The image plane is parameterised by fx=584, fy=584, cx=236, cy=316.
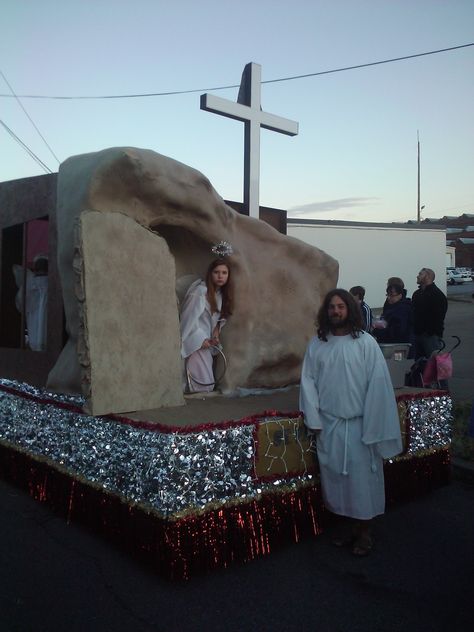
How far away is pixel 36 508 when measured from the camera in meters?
4.16

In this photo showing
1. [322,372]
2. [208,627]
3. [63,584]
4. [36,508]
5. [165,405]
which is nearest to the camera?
[208,627]

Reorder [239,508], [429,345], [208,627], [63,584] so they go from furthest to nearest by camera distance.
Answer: [429,345], [239,508], [63,584], [208,627]

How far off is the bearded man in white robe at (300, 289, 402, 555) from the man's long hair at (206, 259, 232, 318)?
1.25m

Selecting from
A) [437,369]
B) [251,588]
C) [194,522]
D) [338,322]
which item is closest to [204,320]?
[338,322]

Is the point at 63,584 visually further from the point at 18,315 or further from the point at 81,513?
the point at 18,315

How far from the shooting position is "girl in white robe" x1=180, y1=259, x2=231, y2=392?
4539mm

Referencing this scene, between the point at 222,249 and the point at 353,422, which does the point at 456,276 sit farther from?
the point at 353,422

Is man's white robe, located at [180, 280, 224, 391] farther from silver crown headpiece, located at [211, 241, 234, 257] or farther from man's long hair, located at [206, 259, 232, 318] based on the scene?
silver crown headpiece, located at [211, 241, 234, 257]

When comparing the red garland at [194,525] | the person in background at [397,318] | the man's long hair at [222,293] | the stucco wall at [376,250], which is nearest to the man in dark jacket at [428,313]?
the person in background at [397,318]

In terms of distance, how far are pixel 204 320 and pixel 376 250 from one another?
18543 mm

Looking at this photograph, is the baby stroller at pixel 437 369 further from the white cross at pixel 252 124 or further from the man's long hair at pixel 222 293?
the white cross at pixel 252 124

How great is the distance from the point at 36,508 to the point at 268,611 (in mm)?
2104

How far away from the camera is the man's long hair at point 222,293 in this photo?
4609 mm

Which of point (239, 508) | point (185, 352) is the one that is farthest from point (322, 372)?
point (185, 352)
